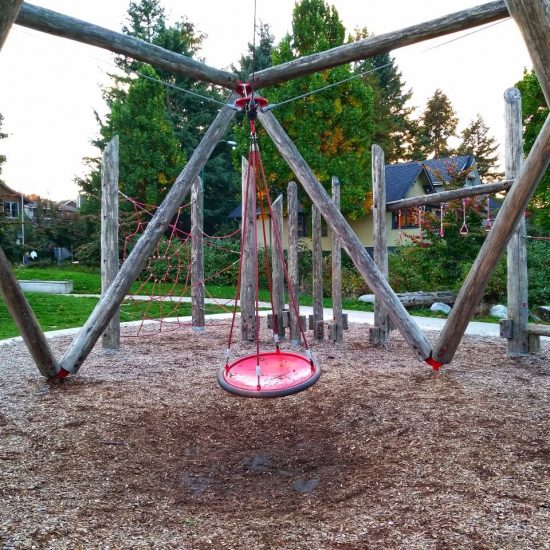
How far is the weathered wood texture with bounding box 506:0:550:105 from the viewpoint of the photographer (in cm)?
281

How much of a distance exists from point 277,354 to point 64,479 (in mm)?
1946

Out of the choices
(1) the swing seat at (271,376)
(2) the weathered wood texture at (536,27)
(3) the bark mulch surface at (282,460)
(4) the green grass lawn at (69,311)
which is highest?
(2) the weathered wood texture at (536,27)

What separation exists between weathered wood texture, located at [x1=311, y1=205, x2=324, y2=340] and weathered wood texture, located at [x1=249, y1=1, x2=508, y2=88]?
2150 mm

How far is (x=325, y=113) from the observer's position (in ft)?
63.9

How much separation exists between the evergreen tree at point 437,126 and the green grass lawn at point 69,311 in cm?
2475

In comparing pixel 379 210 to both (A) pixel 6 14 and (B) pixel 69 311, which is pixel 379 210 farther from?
(B) pixel 69 311

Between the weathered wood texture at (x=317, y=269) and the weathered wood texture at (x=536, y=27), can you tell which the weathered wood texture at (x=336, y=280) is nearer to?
the weathered wood texture at (x=317, y=269)

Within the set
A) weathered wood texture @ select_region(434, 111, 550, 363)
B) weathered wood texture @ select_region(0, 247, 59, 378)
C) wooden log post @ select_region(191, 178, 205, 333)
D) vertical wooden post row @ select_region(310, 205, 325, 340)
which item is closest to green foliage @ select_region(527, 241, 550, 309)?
vertical wooden post row @ select_region(310, 205, 325, 340)

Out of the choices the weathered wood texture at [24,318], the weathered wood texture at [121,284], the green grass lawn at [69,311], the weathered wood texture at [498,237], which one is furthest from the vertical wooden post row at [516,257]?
the green grass lawn at [69,311]

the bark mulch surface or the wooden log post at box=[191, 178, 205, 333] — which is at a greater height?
the wooden log post at box=[191, 178, 205, 333]

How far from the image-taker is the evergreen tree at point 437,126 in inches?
1329

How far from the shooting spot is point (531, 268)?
496 inches

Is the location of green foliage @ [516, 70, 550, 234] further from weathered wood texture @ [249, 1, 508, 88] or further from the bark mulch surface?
weathered wood texture @ [249, 1, 508, 88]

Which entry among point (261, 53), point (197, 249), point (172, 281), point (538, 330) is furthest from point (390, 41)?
point (261, 53)
